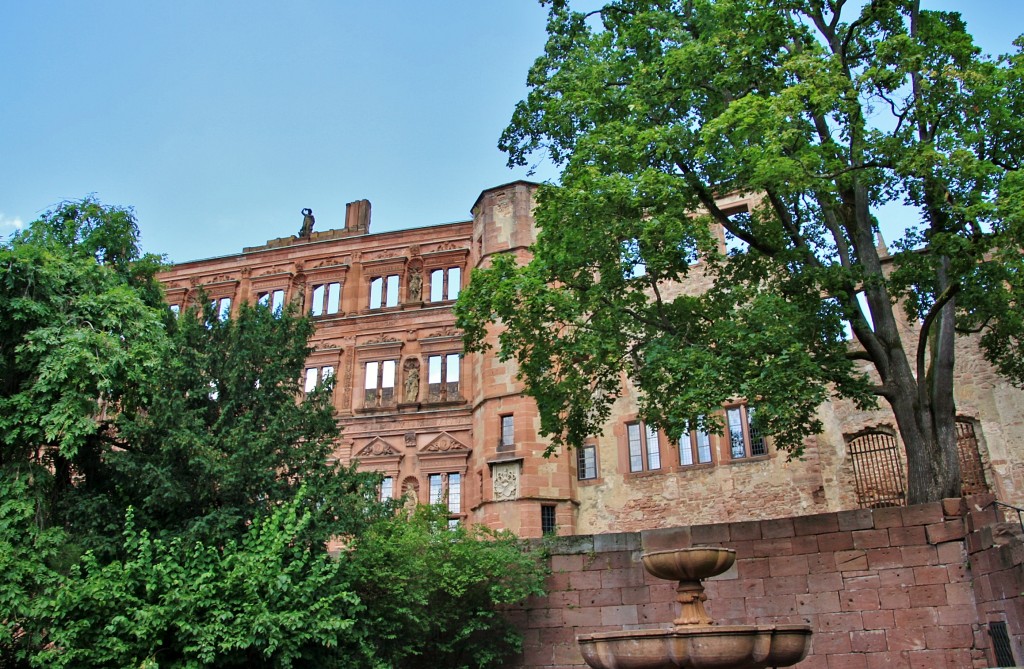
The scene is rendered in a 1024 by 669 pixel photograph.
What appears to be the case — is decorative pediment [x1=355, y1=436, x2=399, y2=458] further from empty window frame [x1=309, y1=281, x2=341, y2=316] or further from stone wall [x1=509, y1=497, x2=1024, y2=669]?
stone wall [x1=509, y1=497, x2=1024, y2=669]

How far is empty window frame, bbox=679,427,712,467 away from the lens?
78.0ft

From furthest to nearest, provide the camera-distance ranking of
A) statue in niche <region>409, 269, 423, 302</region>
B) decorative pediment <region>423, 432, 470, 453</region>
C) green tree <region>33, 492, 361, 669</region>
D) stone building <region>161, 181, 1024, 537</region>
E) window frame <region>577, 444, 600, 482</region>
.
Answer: statue in niche <region>409, 269, 423, 302</region>, decorative pediment <region>423, 432, 470, 453</region>, window frame <region>577, 444, 600, 482</region>, stone building <region>161, 181, 1024, 537</region>, green tree <region>33, 492, 361, 669</region>

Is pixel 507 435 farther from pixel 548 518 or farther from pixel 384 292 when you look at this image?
pixel 384 292

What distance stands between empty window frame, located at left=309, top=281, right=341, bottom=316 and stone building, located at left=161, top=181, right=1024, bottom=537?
0.05 metres

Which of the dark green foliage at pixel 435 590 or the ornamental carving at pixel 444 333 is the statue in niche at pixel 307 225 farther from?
the dark green foliage at pixel 435 590

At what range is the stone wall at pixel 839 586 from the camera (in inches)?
513

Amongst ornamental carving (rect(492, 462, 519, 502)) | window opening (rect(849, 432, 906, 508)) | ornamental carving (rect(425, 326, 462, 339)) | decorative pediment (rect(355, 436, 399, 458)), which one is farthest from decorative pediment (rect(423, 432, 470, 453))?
window opening (rect(849, 432, 906, 508))

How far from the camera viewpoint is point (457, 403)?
1073 inches

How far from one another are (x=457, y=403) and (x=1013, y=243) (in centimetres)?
1817

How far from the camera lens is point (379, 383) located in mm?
28453

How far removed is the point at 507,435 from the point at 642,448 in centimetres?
399

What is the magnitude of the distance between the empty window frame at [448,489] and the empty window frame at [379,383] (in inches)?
125

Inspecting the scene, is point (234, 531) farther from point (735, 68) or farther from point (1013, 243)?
point (1013, 243)

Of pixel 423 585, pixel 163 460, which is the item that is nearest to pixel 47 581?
pixel 163 460
